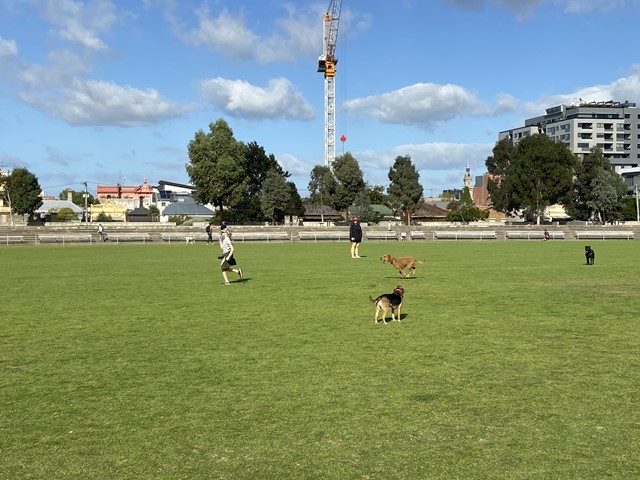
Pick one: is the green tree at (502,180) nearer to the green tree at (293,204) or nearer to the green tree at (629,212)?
the green tree at (629,212)

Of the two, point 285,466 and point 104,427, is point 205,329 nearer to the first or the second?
point 104,427

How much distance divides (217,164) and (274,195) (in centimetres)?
973

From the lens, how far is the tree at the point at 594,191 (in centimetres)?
8831

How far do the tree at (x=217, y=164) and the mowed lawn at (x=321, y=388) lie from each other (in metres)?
69.4

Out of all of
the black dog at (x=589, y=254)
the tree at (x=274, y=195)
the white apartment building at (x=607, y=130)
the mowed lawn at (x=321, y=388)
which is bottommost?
the mowed lawn at (x=321, y=388)

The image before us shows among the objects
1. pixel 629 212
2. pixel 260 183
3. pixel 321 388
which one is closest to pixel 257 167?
pixel 260 183

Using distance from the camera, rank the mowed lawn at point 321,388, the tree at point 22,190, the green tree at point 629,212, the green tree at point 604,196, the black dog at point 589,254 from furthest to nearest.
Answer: the green tree at point 629,212 < the tree at point 22,190 < the green tree at point 604,196 < the black dog at point 589,254 < the mowed lawn at point 321,388

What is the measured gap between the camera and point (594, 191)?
294 ft

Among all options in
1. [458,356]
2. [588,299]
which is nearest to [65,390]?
[458,356]

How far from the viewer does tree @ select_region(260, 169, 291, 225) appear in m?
90.8

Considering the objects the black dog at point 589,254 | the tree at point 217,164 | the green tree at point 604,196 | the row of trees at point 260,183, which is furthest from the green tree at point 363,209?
the black dog at point 589,254

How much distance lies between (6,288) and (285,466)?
16876 millimetres

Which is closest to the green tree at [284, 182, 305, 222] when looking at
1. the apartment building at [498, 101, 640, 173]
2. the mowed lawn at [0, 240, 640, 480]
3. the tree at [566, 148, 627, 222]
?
the tree at [566, 148, 627, 222]

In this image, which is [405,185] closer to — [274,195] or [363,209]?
[363,209]
